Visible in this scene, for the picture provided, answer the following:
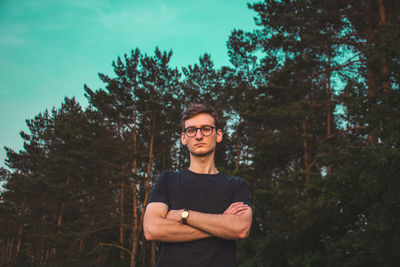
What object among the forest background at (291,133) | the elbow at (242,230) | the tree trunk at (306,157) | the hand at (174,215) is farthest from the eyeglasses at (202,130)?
the tree trunk at (306,157)

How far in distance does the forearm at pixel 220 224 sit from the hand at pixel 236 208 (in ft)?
0.17

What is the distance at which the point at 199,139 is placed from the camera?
2426 millimetres

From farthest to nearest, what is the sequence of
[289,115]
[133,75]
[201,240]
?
1. [133,75]
2. [289,115]
3. [201,240]

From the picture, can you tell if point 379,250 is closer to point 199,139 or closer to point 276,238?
point 276,238

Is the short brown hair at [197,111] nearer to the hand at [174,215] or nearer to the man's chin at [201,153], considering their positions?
the man's chin at [201,153]

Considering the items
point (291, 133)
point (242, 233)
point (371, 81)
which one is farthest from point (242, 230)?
point (291, 133)

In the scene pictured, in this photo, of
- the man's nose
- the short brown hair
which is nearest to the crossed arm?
the man's nose

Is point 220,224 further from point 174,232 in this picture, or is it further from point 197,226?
point 174,232

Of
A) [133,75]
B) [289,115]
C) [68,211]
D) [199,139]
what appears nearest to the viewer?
[199,139]

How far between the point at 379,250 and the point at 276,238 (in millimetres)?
4804

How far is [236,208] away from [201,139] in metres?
0.54

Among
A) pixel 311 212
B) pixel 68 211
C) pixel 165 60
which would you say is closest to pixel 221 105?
pixel 165 60

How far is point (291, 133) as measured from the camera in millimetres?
14344

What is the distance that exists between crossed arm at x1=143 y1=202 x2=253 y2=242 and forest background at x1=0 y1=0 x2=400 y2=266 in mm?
5893
